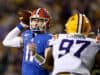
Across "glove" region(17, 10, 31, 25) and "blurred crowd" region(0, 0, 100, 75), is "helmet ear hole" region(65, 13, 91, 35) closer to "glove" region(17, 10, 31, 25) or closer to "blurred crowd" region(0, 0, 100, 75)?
"glove" region(17, 10, 31, 25)

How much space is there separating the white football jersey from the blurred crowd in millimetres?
2888

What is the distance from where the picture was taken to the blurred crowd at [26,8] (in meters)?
7.29

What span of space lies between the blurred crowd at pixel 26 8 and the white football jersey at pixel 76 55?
9.48 feet

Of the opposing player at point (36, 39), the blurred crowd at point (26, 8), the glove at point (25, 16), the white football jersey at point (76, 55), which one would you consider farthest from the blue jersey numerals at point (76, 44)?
the blurred crowd at point (26, 8)

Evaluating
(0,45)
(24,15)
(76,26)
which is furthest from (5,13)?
(76,26)

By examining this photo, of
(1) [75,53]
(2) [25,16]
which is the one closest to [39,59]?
(1) [75,53]

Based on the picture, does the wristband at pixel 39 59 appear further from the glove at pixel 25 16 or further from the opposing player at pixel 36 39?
the glove at pixel 25 16

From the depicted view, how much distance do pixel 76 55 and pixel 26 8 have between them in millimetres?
3484

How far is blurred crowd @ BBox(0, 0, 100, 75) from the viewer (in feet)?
23.9

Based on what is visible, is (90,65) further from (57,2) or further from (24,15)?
(57,2)

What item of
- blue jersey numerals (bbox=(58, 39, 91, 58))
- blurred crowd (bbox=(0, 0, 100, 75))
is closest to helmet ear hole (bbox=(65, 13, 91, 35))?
blue jersey numerals (bbox=(58, 39, 91, 58))

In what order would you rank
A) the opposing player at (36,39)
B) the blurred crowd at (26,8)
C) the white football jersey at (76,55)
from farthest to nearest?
the blurred crowd at (26,8)
the opposing player at (36,39)
the white football jersey at (76,55)

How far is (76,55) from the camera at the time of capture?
4207 mm

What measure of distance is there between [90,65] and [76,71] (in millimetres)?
145
